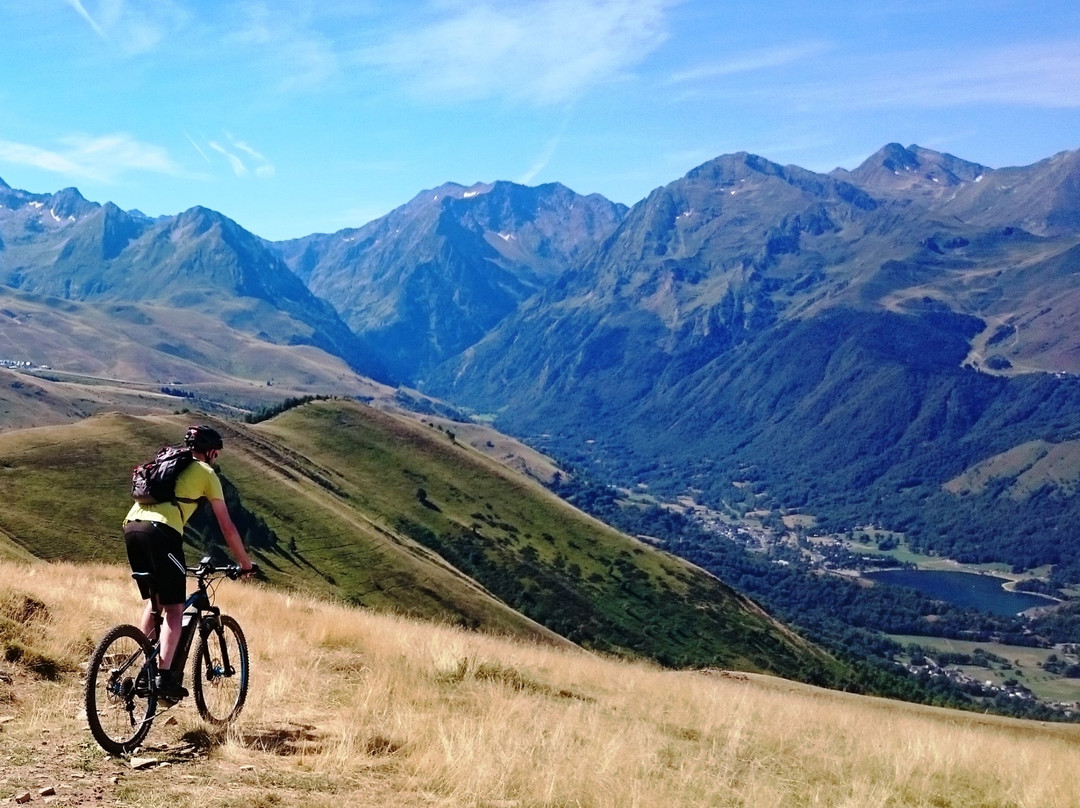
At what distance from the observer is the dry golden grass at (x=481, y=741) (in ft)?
32.9

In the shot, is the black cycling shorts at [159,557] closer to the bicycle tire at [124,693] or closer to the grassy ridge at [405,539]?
the bicycle tire at [124,693]

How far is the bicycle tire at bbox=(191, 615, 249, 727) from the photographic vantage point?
1151 cm

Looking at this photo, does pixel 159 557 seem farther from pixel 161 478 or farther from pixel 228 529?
pixel 161 478

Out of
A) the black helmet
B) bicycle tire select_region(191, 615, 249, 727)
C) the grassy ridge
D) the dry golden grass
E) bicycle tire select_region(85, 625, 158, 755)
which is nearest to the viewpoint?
the dry golden grass

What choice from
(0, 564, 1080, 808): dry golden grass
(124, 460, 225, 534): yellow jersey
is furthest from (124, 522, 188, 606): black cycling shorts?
(0, 564, 1080, 808): dry golden grass

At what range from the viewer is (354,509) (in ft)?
495

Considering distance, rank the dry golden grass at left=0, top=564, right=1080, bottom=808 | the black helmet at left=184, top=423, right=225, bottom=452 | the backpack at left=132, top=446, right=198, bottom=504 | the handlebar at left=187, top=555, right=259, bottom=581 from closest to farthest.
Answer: the dry golden grass at left=0, top=564, right=1080, bottom=808
the backpack at left=132, top=446, right=198, bottom=504
the handlebar at left=187, top=555, right=259, bottom=581
the black helmet at left=184, top=423, right=225, bottom=452

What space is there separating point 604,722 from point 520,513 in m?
178

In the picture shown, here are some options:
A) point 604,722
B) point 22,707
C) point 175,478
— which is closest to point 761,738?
point 604,722

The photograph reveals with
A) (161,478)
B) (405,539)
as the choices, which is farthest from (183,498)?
(405,539)

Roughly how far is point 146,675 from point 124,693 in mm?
319

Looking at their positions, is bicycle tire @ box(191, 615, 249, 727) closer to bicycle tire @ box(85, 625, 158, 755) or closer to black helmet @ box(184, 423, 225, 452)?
bicycle tire @ box(85, 625, 158, 755)

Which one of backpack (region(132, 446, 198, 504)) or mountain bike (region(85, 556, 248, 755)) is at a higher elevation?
backpack (region(132, 446, 198, 504))

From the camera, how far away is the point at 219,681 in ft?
43.1
